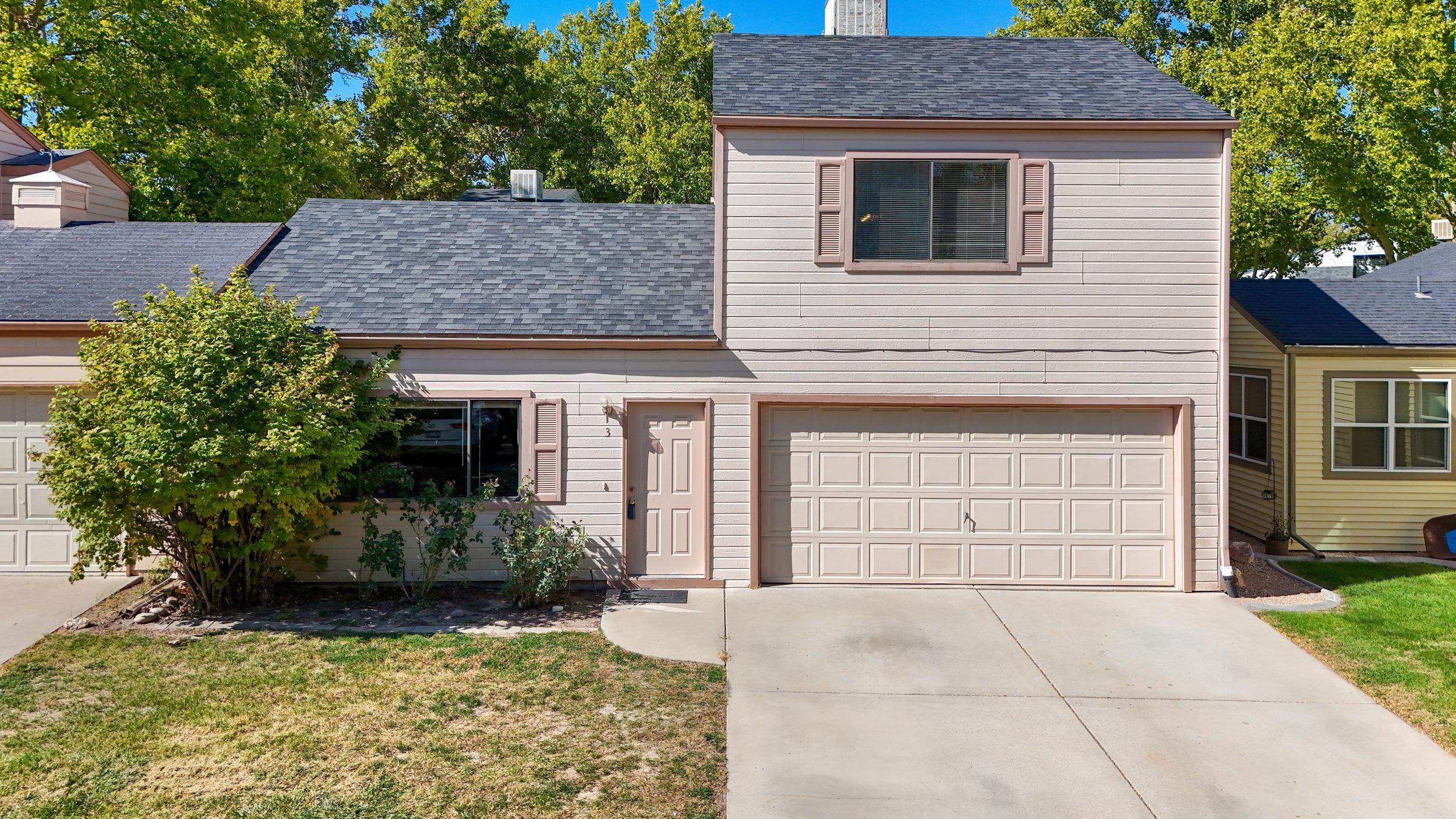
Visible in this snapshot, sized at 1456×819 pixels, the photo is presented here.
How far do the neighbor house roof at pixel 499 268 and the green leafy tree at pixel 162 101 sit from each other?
9.27 m

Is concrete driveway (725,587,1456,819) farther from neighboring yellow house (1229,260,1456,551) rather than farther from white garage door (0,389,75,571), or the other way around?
white garage door (0,389,75,571)

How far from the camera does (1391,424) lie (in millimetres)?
12367

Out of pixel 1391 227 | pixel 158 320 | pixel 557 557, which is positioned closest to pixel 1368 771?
pixel 557 557

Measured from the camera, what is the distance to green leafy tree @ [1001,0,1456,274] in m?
19.1

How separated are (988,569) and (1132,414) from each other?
2364 millimetres

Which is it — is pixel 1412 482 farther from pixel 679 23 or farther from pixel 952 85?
pixel 679 23

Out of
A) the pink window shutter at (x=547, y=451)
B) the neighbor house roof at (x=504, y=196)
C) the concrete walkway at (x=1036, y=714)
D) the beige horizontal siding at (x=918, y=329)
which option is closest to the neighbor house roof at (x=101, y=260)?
the beige horizontal siding at (x=918, y=329)

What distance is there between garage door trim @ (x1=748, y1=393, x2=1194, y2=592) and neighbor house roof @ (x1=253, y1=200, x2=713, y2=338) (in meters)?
1.33

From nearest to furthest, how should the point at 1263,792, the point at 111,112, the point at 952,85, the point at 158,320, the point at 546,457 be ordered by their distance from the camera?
the point at 1263,792, the point at 158,320, the point at 546,457, the point at 952,85, the point at 111,112

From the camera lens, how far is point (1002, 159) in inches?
403

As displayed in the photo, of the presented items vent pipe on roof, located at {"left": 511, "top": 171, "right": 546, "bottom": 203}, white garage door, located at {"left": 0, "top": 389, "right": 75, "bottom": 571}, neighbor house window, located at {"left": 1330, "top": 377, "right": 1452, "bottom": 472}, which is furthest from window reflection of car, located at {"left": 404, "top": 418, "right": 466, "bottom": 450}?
neighbor house window, located at {"left": 1330, "top": 377, "right": 1452, "bottom": 472}

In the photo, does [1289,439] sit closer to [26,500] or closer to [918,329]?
[918,329]

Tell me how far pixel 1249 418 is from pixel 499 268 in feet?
35.3

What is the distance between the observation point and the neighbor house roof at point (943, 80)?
1025 cm
